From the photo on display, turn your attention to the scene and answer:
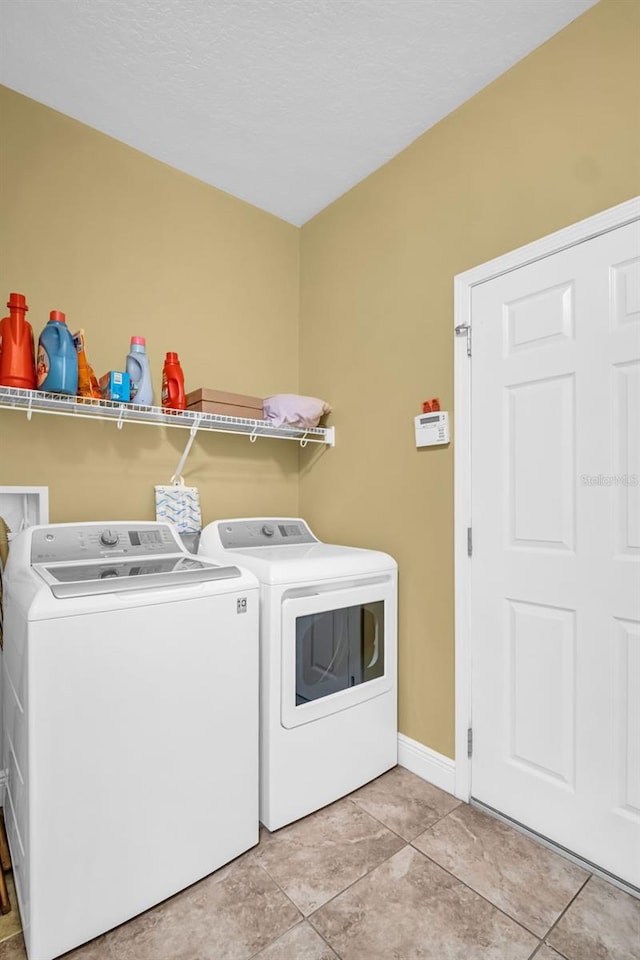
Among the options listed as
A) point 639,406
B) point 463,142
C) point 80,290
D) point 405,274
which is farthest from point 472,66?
point 80,290

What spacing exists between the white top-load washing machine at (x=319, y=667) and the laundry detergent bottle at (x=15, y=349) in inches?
36.8

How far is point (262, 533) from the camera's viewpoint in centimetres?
233

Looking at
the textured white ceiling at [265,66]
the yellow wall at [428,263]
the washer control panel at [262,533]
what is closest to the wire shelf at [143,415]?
the yellow wall at [428,263]

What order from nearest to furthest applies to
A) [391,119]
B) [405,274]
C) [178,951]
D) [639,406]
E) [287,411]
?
[178,951] < [639,406] < [391,119] < [405,274] < [287,411]

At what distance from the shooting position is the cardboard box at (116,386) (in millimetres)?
1901

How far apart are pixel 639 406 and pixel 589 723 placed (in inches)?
39.6

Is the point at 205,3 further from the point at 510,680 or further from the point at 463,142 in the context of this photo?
the point at 510,680

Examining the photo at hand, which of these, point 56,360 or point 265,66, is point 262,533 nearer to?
point 56,360

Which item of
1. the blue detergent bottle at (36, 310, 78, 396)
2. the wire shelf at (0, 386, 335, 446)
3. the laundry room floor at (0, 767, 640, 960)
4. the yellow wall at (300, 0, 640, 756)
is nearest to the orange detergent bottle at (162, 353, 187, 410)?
the wire shelf at (0, 386, 335, 446)

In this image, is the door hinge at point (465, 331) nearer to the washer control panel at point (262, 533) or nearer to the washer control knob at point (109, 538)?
the washer control panel at point (262, 533)

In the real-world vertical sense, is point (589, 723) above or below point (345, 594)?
below

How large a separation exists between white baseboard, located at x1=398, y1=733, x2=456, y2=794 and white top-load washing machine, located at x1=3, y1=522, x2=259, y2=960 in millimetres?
775

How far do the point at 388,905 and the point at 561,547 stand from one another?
1.20 meters

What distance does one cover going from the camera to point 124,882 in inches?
51.9
